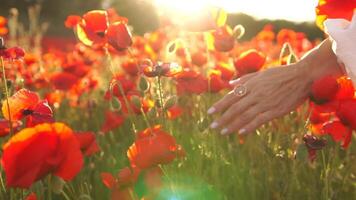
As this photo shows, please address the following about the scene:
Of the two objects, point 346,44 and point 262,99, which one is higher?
point 346,44

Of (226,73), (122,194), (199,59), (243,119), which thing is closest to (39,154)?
(122,194)

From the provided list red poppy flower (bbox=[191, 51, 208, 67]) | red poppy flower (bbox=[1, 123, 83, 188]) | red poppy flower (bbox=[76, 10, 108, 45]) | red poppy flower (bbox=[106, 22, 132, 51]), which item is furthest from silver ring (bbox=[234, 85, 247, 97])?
red poppy flower (bbox=[191, 51, 208, 67])

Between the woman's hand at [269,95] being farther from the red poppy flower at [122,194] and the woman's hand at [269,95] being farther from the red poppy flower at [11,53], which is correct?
the red poppy flower at [11,53]

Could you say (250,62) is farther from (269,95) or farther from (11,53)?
(11,53)

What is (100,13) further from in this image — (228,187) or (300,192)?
(300,192)

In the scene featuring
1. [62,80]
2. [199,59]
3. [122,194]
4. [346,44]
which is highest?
[346,44]

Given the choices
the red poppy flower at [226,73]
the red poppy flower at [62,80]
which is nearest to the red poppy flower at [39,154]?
the red poppy flower at [226,73]
